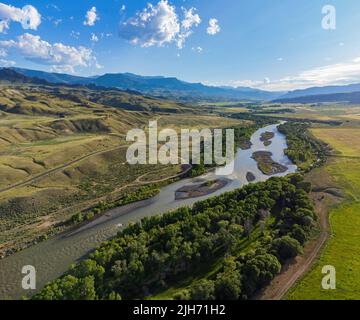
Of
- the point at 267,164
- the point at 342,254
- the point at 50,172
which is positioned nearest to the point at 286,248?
the point at 342,254

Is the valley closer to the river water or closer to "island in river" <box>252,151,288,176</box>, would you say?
the river water

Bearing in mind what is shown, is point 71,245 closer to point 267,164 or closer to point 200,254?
point 200,254

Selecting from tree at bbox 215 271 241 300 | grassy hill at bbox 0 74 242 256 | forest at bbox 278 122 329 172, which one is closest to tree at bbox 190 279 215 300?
tree at bbox 215 271 241 300

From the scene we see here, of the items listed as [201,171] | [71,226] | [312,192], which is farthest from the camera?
[201,171]

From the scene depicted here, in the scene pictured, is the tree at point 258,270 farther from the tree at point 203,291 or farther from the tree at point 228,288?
the tree at point 203,291
